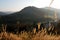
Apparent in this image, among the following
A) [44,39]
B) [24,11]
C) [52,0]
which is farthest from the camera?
[24,11]

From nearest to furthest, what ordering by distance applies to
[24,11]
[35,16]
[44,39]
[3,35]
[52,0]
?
[44,39]
[52,0]
[3,35]
[35,16]
[24,11]

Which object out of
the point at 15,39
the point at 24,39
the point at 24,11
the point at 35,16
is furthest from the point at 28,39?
the point at 24,11

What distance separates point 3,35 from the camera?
5.42 meters

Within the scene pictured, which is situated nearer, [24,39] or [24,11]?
[24,39]

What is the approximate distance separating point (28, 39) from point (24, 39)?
0.44ft

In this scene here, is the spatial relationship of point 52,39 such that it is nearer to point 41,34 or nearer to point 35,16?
point 41,34

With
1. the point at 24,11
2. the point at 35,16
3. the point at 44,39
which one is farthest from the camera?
the point at 24,11

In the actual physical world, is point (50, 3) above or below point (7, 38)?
above

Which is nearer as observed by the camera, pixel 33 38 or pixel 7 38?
pixel 33 38

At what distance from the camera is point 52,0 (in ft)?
16.2

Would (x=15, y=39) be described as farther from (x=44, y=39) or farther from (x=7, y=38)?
(x=44, y=39)

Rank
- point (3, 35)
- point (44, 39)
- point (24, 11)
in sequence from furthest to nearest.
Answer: point (24, 11)
point (3, 35)
point (44, 39)

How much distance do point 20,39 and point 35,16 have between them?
56.9 metres

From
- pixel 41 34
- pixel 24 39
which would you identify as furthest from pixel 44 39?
pixel 24 39
